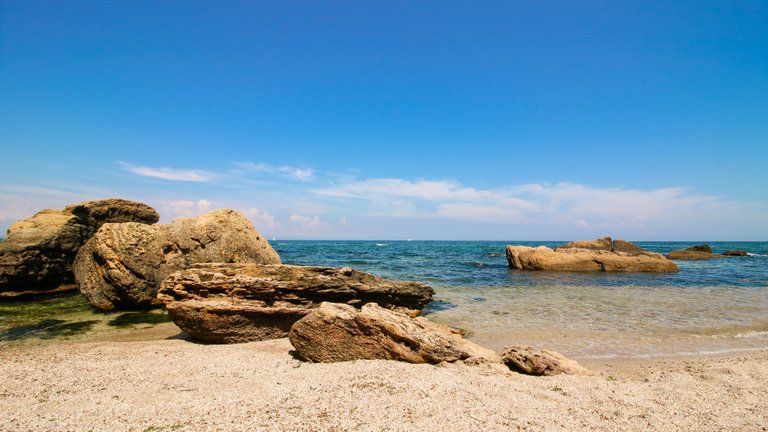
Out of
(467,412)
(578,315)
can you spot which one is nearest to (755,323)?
(578,315)

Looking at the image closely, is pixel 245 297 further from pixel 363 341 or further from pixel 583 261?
pixel 583 261

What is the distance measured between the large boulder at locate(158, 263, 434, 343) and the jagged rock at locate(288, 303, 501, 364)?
214 cm

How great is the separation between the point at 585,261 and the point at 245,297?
27.2 m

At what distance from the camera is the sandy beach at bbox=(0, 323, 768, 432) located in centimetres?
430

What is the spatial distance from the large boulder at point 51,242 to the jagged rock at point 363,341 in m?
14.7

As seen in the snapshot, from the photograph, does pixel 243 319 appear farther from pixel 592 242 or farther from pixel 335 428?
pixel 592 242

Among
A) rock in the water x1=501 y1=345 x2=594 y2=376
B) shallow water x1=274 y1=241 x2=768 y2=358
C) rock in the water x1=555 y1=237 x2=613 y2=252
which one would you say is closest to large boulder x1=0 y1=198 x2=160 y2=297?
shallow water x1=274 y1=241 x2=768 y2=358

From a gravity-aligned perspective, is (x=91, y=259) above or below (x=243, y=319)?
above

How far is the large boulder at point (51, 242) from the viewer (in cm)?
1432

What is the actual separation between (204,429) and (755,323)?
14.6 metres

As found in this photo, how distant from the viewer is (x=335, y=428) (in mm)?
4086

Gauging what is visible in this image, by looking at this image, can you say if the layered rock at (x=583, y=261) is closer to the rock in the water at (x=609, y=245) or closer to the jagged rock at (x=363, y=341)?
the rock in the water at (x=609, y=245)

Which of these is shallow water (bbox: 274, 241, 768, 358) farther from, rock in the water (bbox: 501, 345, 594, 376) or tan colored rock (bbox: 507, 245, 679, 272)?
tan colored rock (bbox: 507, 245, 679, 272)

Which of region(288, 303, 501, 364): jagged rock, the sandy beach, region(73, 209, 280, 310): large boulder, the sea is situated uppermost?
region(73, 209, 280, 310): large boulder
